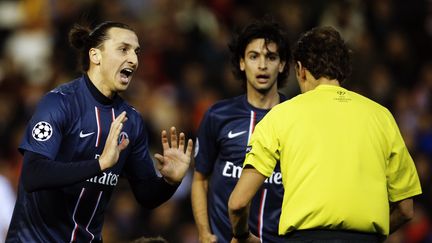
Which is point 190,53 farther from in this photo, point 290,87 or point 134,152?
point 134,152

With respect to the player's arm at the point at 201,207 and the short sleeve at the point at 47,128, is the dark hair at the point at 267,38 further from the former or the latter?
the short sleeve at the point at 47,128

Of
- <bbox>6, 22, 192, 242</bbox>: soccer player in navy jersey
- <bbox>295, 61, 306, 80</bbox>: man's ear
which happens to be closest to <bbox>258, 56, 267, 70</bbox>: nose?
<bbox>6, 22, 192, 242</bbox>: soccer player in navy jersey

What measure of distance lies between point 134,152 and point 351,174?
5.47ft

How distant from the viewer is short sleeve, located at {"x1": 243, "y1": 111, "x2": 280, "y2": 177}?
5.35 m

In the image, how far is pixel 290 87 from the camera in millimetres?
12141

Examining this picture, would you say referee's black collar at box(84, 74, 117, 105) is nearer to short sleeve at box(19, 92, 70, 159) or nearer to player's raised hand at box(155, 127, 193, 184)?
short sleeve at box(19, 92, 70, 159)

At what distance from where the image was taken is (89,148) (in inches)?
240

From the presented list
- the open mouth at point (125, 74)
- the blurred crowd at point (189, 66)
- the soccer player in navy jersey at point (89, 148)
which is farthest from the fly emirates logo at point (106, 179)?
the blurred crowd at point (189, 66)

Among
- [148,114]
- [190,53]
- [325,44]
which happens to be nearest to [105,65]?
[325,44]

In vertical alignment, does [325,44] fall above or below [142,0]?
below

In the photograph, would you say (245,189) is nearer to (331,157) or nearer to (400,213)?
(331,157)

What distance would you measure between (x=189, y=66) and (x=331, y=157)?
25.3ft

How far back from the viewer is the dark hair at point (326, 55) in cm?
551

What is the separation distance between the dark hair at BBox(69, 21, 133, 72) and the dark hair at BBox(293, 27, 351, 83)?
132cm
